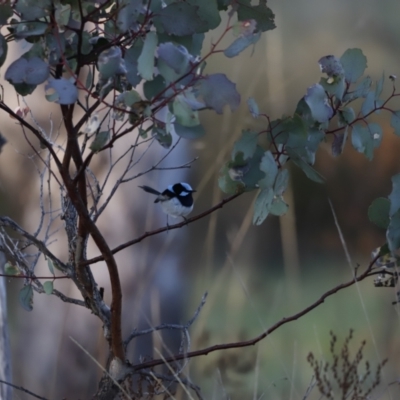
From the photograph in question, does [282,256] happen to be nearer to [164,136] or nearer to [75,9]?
[164,136]

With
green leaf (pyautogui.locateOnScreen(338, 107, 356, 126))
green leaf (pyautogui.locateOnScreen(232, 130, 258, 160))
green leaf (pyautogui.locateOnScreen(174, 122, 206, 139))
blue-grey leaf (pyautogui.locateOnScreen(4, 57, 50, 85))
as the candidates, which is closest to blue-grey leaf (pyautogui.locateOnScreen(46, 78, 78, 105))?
blue-grey leaf (pyautogui.locateOnScreen(4, 57, 50, 85))

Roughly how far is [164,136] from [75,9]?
23 cm

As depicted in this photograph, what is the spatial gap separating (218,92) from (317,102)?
0.70ft

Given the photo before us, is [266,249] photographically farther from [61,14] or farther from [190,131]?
[61,14]

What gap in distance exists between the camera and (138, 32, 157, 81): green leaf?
763 millimetres

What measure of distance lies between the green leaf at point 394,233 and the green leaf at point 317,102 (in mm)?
223

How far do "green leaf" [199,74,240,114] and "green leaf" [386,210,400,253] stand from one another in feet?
1.33

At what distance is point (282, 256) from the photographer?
6.46 feet

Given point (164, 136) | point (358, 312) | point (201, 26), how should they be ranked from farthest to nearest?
1. point (358, 312)
2. point (164, 136)
3. point (201, 26)

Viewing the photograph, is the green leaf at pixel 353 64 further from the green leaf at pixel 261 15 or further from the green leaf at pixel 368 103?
the green leaf at pixel 261 15

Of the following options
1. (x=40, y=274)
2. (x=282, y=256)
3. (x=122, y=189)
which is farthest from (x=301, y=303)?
(x=40, y=274)


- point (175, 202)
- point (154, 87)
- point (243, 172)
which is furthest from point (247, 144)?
point (175, 202)

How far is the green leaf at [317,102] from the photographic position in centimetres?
92

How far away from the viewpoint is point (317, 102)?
93 centimetres
